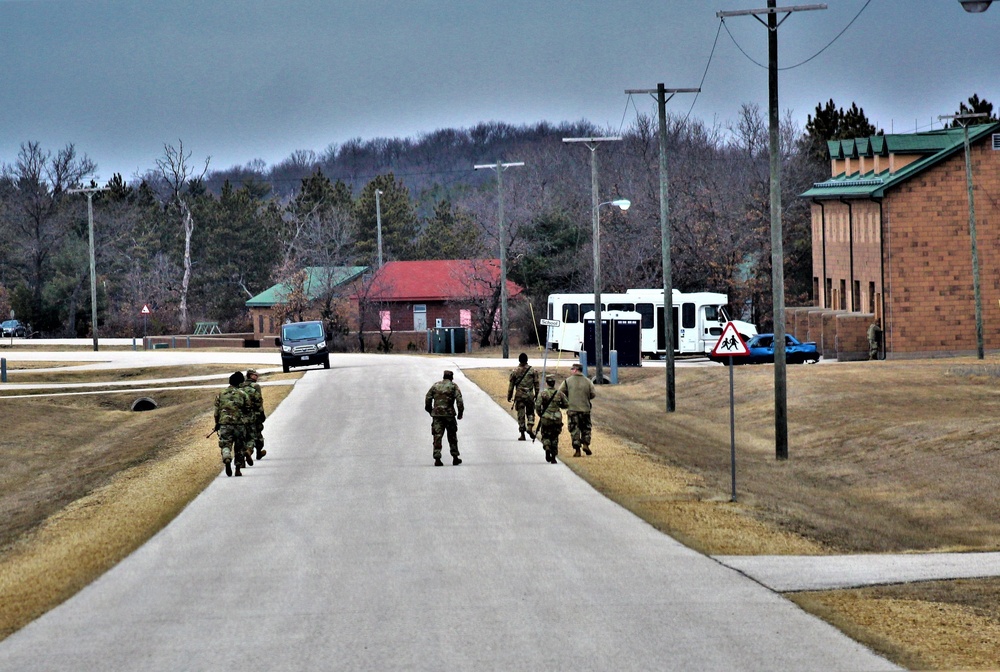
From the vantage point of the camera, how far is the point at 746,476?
27156mm

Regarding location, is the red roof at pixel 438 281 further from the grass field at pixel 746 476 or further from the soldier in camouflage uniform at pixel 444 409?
the soldier in camouflage uniform at pixel 444 409

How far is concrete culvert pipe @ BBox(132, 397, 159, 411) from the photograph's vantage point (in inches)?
1817

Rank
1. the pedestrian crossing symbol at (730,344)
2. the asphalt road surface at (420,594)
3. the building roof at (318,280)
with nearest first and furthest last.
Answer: the asphalt road surface at (420,594), the pedestrian crossing symbol at (730,344), the building roof at (318,280)

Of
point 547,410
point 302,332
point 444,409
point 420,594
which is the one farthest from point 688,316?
point 420,594

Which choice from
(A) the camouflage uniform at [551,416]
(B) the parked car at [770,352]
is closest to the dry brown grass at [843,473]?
(A) the camouflage uniform at [551,416]

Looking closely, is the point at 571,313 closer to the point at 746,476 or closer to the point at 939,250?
the point at 939,250

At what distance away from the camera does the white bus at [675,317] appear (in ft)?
186

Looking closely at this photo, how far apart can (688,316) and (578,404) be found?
3327 centimetres

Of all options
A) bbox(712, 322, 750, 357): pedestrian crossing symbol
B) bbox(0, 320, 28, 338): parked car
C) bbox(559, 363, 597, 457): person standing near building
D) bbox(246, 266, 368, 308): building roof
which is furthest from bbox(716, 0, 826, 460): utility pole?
bbox(0, 320, 28, 338): parked car

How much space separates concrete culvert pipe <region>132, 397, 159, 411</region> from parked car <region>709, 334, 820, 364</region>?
70.3ft

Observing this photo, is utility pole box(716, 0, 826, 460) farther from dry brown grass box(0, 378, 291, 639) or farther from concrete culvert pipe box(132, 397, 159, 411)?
concrete culvert pipe box(132, 397, 159, 411)

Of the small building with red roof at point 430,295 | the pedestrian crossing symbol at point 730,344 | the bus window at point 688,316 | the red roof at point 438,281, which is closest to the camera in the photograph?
the pedestrian crossing symbol at point 730,344

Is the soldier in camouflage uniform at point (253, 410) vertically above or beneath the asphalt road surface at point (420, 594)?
above

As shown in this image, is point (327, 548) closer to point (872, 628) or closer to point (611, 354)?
point (872, 628)
